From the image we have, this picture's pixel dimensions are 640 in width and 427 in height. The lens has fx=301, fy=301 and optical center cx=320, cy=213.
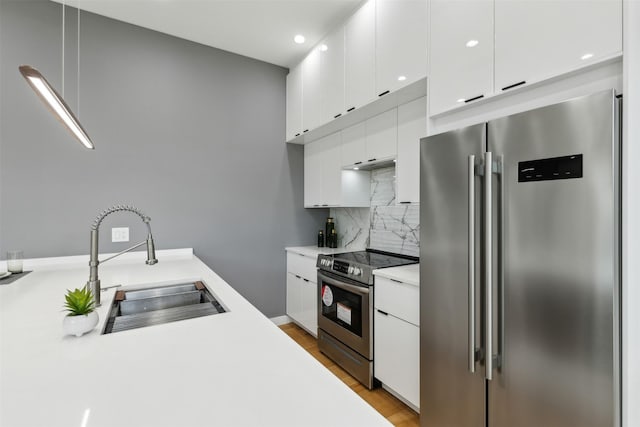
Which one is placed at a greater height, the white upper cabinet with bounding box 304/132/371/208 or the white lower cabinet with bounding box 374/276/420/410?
the white upper cabinet with bounding box 304/132/371/208

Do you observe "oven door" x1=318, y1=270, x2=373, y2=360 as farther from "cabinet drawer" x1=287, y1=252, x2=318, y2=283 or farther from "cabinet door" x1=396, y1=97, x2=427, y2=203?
"cabinet door" x1=396, y1=97, x2=427, y2=203

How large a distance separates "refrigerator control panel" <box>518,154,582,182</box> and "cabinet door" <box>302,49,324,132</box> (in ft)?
6.20

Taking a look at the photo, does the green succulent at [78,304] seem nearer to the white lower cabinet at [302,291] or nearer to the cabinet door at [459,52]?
the cabinet door at [459,52]

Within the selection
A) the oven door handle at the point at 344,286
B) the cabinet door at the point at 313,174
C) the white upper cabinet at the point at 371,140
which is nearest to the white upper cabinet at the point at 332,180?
the cabinet door at the point at 313,174

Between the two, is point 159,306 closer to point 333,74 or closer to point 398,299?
point 398,299

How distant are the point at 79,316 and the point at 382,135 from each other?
2.15 m

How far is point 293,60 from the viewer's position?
3.18m

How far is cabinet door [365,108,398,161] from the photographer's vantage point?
2.30 metres

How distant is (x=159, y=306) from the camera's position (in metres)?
1.67

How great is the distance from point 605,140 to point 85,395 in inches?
65.7

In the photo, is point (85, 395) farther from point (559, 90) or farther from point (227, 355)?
point (559, 90)

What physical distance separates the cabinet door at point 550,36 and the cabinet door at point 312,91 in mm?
1625

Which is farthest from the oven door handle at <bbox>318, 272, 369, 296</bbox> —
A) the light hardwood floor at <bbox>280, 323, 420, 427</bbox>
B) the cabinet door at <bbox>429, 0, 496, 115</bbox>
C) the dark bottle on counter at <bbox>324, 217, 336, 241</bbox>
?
the cabinet door at <bbox>429, 0, 496, 115</bbox>

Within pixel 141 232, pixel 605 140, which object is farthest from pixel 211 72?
pixel 605 140
